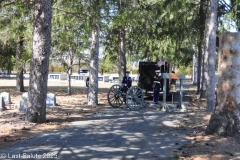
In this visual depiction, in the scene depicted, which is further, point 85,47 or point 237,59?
point 85,47

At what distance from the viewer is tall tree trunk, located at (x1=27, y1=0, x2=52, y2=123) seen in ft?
32.2

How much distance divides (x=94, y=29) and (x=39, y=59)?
540 centimetres

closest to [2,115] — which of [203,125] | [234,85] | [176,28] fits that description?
[203,125]

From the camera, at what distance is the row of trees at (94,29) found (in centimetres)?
990

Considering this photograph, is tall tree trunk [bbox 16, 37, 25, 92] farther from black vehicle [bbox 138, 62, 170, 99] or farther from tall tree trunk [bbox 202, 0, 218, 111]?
Result: tall tree trunk [bbox 202, 0, 218, 111]

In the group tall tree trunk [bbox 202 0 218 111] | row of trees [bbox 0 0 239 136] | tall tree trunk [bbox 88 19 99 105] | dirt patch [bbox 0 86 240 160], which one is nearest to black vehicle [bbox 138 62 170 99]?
row of trees [bbox 0 0 239 136]

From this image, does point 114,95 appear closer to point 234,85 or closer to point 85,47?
point 234,85

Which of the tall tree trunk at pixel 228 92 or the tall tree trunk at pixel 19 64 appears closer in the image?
the tall tree trunk at pixel 228 92

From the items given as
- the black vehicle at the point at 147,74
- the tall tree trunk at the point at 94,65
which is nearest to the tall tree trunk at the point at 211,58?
the tall tree trunk at the point at 94,65

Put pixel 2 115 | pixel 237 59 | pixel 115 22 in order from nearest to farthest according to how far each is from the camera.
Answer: pixel 237 59 < pixel 2 115 < pixel 115 22

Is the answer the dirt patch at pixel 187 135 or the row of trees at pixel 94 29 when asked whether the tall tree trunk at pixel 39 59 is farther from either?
the dirt patch at pixel 187 135

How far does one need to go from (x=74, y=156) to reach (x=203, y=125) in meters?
5.19

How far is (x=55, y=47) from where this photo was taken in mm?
22188

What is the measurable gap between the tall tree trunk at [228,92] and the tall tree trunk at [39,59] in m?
5.32
